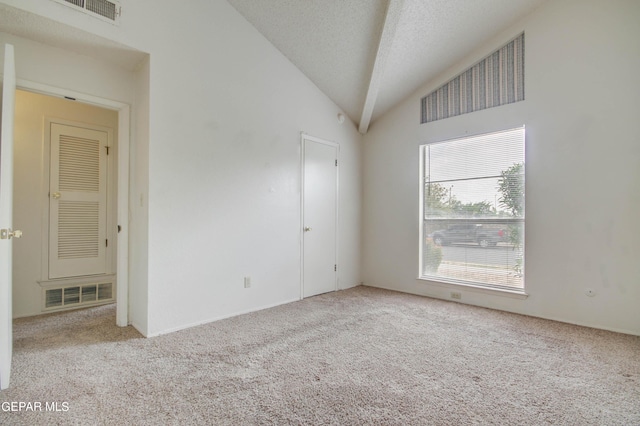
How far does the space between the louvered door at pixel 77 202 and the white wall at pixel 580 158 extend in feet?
15.2

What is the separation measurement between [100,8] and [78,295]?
3.08 metres

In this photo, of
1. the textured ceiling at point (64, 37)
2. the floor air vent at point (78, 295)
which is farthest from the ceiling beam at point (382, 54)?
the floor air vent at point (78, 295)

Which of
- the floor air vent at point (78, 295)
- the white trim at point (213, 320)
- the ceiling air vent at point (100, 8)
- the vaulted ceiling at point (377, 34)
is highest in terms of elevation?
Result: the vaulted ceiling at point (377, 34)

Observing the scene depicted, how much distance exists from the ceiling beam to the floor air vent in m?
4.06

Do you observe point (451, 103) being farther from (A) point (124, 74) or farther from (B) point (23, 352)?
(B) point (23, 352)

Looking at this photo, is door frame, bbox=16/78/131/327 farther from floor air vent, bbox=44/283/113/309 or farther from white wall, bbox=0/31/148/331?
floor air vent, bbox=44/283/113/309

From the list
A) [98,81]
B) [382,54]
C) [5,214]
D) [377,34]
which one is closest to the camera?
[5,214]

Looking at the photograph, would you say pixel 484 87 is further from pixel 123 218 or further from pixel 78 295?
pixel 78 295

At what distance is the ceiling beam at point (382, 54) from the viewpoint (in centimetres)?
297

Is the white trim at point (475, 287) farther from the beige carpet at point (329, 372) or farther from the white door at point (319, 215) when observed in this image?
the white door at point (319, 215)

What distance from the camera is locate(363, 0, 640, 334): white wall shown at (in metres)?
2.93

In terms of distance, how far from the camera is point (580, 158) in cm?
314

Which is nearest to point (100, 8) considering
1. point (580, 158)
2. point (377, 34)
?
point (377, 34)

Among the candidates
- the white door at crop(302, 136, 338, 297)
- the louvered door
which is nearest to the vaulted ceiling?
the white door at crop(302, 136, 338, 297)
